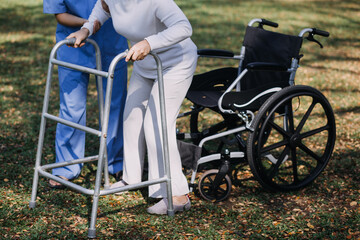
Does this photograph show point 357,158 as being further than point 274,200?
Yes

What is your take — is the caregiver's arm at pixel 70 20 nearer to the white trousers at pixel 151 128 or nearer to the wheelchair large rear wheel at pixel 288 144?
the white trousers at pixel 151 128

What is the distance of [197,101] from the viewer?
13.0 feet

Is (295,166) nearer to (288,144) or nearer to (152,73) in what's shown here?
(288,144)

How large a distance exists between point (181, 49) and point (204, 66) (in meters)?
5.22

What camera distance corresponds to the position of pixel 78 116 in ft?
13.0

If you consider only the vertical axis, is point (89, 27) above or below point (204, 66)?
above

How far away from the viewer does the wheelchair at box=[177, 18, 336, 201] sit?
3.71 metres

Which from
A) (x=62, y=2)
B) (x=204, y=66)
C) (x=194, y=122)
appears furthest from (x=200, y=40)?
(x=62, y=2)

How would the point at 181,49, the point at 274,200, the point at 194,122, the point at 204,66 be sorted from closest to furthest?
1. the point at 181,49
2. the point at 274,200
3. the point at 194,122
4. the point at 204,66

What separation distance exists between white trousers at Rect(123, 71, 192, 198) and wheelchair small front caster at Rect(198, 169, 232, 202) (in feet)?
0.69

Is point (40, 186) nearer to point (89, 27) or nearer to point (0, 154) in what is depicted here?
point (0, 154)

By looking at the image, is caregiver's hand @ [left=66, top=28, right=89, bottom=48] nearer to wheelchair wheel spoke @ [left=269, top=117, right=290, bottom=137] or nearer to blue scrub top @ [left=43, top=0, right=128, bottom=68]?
blue scrub top @ [left=43, top=0, right=128, bottom=68]

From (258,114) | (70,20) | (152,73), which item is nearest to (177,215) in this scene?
(258,114)

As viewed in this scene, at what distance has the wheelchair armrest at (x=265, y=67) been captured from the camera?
148 inches
